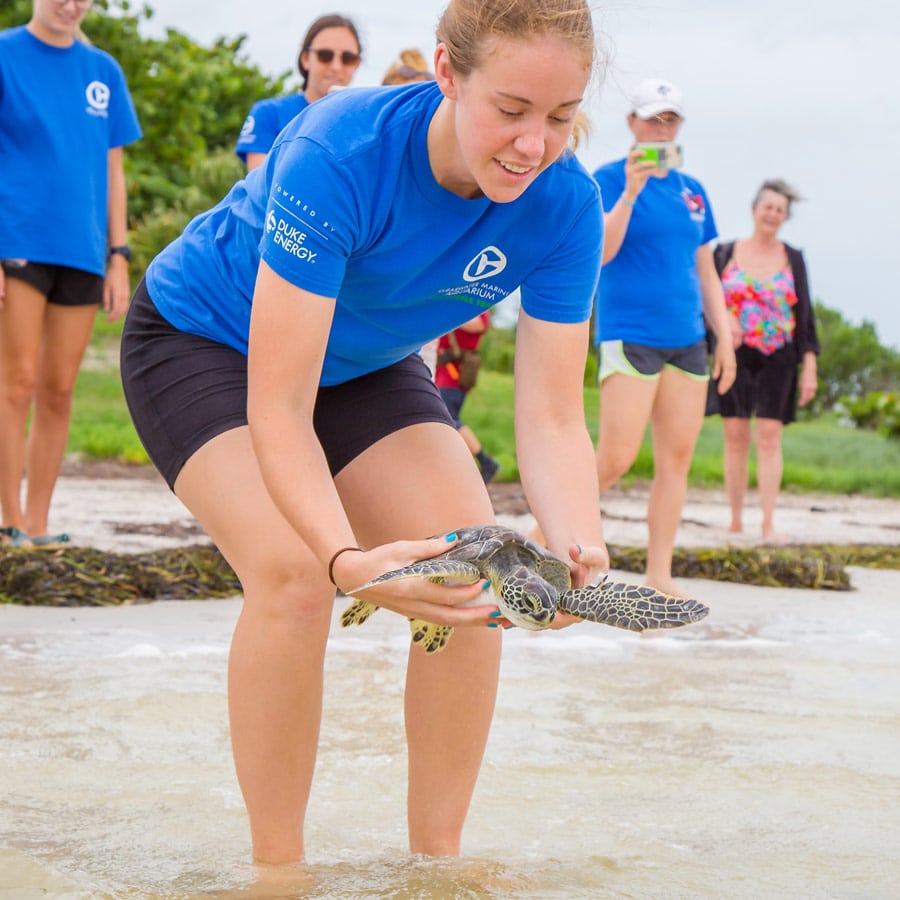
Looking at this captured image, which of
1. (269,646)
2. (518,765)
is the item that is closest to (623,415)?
(518,765)

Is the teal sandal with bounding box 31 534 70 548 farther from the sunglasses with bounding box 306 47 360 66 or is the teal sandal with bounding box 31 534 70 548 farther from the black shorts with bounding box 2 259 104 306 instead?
the sunglasses with bounding box 306 47 360 66

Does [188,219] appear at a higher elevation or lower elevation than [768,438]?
higher

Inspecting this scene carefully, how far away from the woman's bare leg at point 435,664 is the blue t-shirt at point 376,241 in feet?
0.74

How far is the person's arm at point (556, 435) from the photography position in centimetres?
249

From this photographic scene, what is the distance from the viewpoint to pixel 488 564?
82.5 inches

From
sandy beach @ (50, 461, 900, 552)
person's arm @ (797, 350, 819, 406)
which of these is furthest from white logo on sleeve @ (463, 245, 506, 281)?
person's arm @ (797, 350, 819, 406)

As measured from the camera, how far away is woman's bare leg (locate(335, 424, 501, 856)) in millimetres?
2455

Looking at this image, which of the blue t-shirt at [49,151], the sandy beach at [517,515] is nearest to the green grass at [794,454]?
the sandy beach at [517,515]

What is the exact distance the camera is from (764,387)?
7953mm

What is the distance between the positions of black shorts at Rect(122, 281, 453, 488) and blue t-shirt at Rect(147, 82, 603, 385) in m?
0.04

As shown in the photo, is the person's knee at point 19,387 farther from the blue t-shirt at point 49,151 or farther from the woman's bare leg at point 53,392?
the blue t-shirt at point 49,151

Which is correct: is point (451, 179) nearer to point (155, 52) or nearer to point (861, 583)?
point (861, 583)

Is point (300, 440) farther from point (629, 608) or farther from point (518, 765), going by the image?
point (518, 765)

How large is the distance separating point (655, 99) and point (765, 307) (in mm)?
2741
